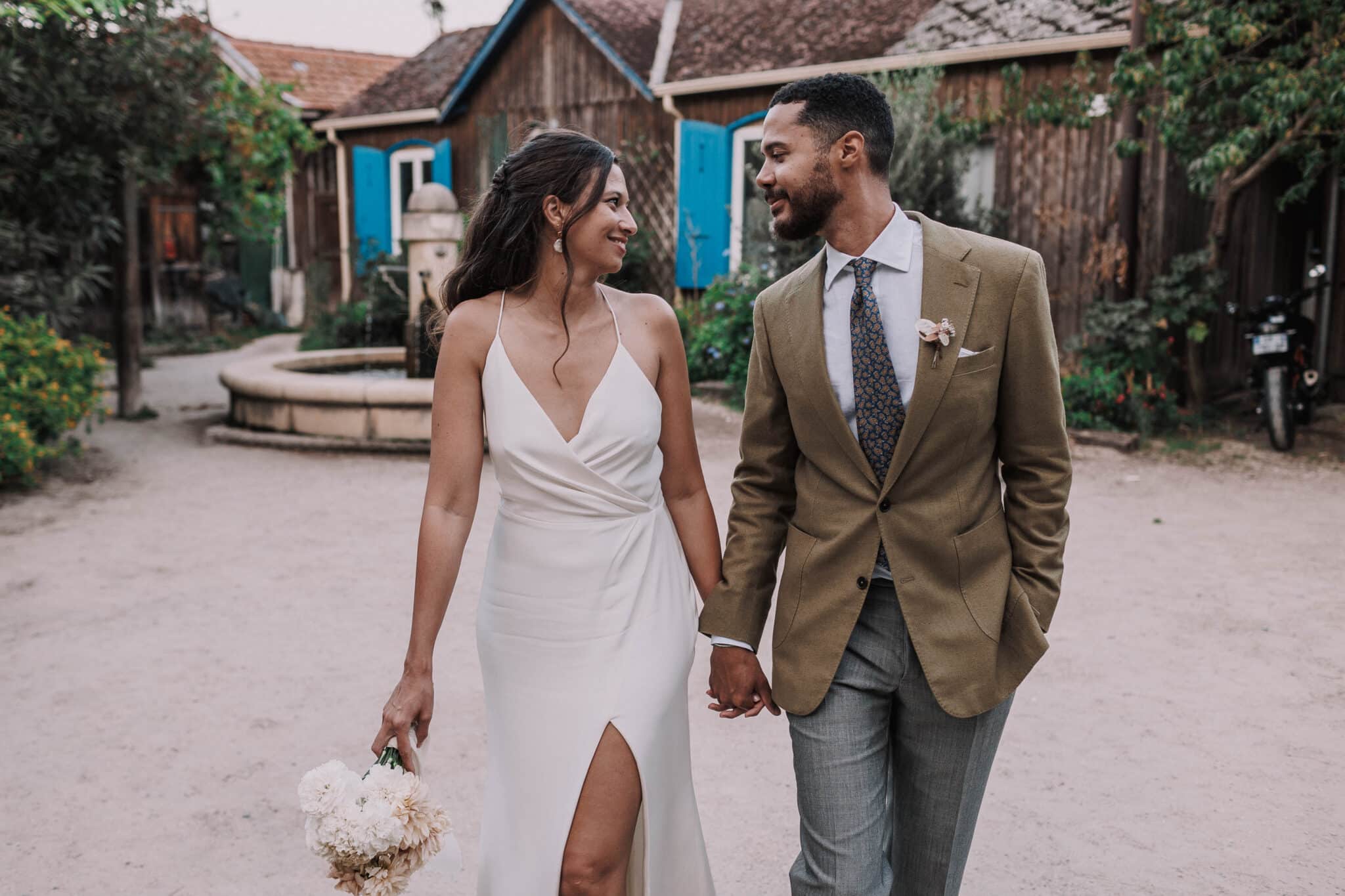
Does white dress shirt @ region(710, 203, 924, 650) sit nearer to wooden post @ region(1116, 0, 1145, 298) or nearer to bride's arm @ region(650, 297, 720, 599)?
bride's arm @ region(650, 297, 720, 599)

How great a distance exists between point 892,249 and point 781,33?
13.0 m

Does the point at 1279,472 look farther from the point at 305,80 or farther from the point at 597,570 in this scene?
the point at 305,80

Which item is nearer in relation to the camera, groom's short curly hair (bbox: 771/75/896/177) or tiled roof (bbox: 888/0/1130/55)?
groom's short curly hair (bbox: 771/75/896/177)

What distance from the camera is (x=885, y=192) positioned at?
2.42m

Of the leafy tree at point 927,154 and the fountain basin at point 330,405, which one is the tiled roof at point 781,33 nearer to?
the leafy tree at point 927,154

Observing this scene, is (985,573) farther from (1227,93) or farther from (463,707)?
(1227,93)

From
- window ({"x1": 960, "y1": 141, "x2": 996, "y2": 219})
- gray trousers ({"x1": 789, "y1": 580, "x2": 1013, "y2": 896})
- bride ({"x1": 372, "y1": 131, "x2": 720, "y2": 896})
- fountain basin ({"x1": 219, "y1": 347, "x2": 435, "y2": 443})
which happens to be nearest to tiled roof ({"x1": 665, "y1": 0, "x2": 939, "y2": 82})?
window ({"x1": 960, "y1": 141, "x2": 996, "y2": 219})

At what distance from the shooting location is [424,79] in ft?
64.6

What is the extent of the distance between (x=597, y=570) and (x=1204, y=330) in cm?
942

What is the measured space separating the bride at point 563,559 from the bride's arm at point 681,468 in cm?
5

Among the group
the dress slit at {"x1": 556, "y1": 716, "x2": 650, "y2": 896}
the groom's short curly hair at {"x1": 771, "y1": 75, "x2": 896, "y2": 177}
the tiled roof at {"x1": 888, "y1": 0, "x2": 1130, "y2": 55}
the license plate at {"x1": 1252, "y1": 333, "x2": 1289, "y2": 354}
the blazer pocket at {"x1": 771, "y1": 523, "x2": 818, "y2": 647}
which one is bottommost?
the dress slit at {"x1": 556, "y1": 716, "x2": 650, "y2": 896}

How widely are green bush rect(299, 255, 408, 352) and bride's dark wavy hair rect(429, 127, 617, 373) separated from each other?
44.0 feet

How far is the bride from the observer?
2.45 meters

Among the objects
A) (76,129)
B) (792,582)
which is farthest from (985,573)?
(76,129)
